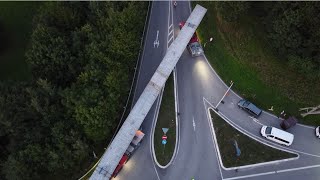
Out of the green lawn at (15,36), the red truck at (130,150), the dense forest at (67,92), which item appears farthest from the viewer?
the green lawn at (15,36)

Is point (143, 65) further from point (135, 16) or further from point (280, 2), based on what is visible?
point (280, 2)

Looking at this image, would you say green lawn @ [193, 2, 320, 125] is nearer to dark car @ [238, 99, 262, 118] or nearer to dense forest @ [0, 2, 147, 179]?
dark car @ [238, 99, 262, 118]

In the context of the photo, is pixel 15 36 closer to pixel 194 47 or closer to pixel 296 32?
pixel 194 47

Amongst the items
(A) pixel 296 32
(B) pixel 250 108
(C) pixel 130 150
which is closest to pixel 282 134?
(B) pixel 250 108

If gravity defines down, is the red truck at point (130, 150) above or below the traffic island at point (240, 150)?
below

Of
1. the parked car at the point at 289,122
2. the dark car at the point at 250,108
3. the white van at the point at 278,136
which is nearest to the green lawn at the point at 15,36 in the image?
the dark car at the point at 250,108

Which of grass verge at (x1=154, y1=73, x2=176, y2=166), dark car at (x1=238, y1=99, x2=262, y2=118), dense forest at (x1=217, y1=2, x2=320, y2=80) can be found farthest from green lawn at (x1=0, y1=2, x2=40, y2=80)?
dense forest at (x1=217, y1=2, x2=320, y2=80)

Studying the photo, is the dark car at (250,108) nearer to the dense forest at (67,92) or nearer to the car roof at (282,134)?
the car roof at (282,134)

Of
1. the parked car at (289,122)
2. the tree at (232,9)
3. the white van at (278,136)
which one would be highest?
the tree at (232,9)
